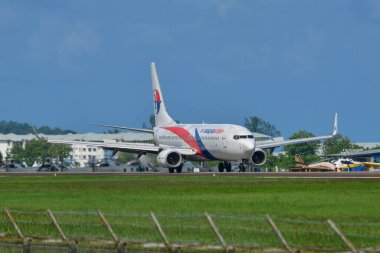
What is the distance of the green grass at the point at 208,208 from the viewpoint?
37.3 meters

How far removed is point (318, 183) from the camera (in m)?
77.0

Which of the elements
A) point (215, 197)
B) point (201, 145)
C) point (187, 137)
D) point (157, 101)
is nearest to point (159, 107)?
point (157, 101)

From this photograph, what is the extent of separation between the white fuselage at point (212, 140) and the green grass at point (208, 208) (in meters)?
28.2

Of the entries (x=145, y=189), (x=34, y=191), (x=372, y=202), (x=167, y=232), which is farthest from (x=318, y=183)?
(x=167, y=232)

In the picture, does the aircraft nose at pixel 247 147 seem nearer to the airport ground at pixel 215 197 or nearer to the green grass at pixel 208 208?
the green grass at pixel 208 208

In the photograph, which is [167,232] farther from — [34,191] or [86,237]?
[34,191]

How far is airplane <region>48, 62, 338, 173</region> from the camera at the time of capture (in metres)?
114

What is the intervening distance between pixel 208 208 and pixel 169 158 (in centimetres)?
6418

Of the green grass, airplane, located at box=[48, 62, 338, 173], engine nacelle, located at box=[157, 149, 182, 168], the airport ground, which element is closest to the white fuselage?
airplane, located at box=[48, 62, 338, 173]

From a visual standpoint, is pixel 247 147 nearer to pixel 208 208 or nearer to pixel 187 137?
pixel 187 137

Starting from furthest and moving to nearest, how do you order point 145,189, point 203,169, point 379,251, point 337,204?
point 203,169
point 145,189
point 337,204
point 379,251

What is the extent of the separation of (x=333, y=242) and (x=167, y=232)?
17.4 feet

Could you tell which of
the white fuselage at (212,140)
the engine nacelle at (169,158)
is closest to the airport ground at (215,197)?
the white fuselage at (212,140)

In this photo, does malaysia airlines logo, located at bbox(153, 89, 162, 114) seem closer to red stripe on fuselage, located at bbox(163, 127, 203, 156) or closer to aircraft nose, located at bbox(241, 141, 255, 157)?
red stripe on fuselage, located at bbox(163, 127, 203, 156)
